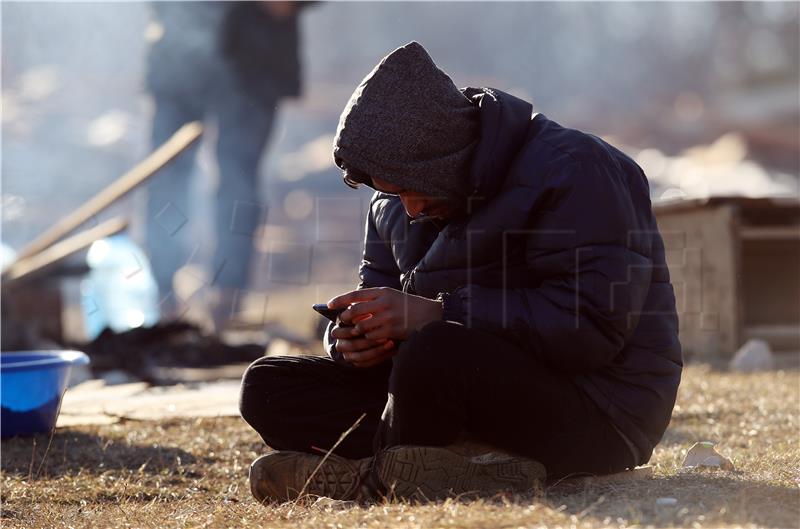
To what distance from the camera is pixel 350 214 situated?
1684cm

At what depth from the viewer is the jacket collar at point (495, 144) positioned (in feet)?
7.23

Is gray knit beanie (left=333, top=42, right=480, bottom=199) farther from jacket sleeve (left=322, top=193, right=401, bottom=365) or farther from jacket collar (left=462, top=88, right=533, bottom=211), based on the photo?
jacket sleeve (left=322, top=193, right=401, bottom=365)

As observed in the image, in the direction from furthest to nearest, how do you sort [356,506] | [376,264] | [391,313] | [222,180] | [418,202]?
[222,180] < [376,264] < [418,202] < [391,313] < [356,506]

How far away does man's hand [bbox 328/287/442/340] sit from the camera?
2.16 meters

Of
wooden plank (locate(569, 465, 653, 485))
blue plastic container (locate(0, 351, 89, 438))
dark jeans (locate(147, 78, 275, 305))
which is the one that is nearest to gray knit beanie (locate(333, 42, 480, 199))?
wooden plank (locate(569, 465, 653, 485))

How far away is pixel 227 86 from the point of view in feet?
26.3

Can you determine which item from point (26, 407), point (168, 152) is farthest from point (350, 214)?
point (26, 407)

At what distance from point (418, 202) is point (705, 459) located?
982 millimetres

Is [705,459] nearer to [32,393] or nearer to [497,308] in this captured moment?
[497,308]

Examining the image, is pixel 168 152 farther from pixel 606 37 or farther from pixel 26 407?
pixel 606 37

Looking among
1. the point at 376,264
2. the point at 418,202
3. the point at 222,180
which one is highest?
the point at 222,180

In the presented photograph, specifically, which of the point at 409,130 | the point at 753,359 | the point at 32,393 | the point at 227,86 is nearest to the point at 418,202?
the point at 409,130

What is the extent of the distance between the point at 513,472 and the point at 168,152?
3.45 metres

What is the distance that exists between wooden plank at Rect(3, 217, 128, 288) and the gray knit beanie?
2.96 meters
